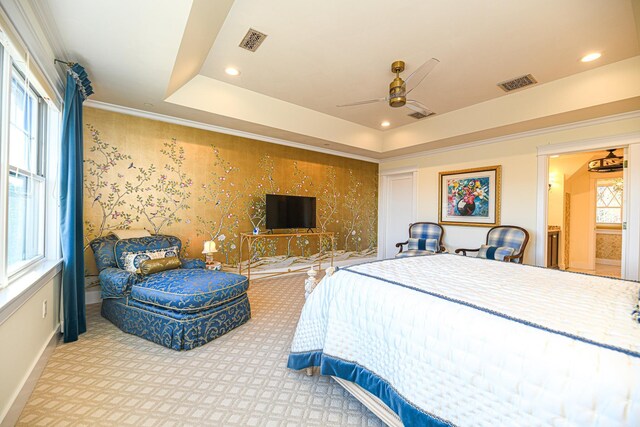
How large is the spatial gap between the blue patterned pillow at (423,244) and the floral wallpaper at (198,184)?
55.0 inches

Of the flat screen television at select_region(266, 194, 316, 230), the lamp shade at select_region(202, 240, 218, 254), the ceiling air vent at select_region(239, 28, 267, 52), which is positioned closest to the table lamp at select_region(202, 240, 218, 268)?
the lamp shade at select_region(202, 240, 218, 254)

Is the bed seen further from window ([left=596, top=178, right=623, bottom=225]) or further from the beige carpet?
window ([left=596, top=178, right=623, bottom=225])

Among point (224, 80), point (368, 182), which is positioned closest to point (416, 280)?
point (224, 80)

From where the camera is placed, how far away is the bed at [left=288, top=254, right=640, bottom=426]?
0.88 meters

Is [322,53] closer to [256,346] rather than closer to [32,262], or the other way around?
[256,346]

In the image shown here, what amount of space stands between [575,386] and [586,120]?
166 inches

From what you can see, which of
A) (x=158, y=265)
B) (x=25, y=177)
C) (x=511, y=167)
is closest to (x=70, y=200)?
(x=25, y=177)

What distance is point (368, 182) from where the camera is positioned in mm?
6234

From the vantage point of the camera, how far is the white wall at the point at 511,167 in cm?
361

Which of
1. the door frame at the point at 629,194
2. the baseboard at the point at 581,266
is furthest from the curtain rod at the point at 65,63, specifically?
the baseboard at the point at 581,266

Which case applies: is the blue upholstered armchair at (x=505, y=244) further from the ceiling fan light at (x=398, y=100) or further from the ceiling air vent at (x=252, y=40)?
the ceiling air vent at (x=252, y=40)

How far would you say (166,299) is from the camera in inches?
92.9

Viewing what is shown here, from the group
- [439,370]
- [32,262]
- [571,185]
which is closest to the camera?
[439,370]

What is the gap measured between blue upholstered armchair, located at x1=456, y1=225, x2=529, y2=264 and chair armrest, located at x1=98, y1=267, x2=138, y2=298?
4480 millimetres
